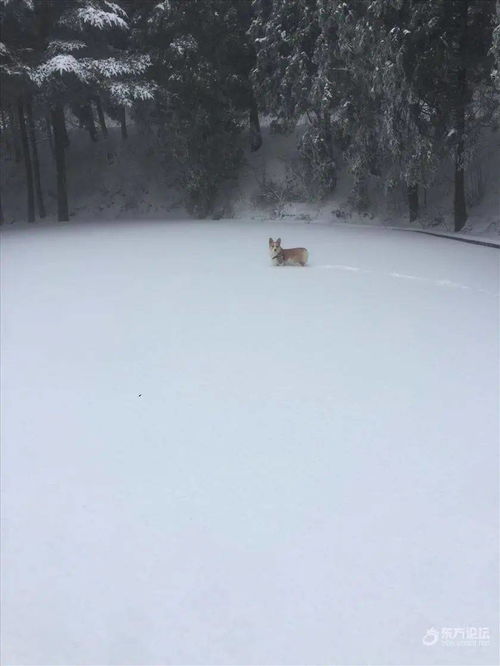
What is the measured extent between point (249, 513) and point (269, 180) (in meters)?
22.7

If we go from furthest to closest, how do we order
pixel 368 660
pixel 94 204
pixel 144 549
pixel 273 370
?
pixel 94 204
pixel 273 370
pixel 144 549
pixel 368 660

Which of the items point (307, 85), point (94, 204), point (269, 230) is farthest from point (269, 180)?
point (94, 204)

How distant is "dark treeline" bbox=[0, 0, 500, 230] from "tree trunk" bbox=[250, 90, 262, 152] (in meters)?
0.07

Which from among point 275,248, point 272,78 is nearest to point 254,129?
point 272,78

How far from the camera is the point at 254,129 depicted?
25656 millimetres

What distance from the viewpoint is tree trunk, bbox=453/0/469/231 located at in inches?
545

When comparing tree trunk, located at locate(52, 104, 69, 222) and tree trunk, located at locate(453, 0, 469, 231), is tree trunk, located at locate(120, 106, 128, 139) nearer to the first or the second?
tree trunk, located at locate(52, 104, 69, 222)

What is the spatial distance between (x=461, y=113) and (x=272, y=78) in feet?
31.6

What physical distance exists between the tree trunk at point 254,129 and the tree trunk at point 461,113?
1190 cm

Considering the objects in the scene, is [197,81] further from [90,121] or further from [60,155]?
[90,121]

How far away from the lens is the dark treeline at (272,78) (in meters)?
14.4

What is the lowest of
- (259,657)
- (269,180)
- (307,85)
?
(259,657)

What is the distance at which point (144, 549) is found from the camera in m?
2.74

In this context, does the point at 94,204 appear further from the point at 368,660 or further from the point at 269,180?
the point at 368,660
